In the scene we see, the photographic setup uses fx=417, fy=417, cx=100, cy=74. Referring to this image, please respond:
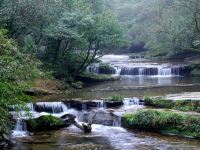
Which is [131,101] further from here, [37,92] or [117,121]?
[37,92]

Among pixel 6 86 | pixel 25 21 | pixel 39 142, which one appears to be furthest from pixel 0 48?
pixel 25 21

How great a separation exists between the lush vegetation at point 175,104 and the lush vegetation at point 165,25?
14578mm

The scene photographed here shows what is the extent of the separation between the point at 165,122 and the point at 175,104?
3350 millimetres

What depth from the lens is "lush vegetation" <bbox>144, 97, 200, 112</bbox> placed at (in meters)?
23.4

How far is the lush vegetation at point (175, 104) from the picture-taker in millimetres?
23406

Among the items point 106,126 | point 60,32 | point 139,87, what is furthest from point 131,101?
point 60,32

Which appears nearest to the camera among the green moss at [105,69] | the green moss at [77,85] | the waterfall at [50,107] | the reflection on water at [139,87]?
the waterfall at [50,107]

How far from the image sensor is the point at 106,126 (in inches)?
913

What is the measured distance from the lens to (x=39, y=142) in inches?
764

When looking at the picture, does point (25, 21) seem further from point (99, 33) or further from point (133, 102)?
point (133, 102)

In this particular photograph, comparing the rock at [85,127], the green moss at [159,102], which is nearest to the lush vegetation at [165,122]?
the rock at [85,127]

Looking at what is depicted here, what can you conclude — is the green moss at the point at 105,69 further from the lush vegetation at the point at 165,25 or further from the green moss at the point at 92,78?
the lush vegetation at the point at 165,25

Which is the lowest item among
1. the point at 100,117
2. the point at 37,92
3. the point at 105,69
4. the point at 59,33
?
the point at 100,117

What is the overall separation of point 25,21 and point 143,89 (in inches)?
407
